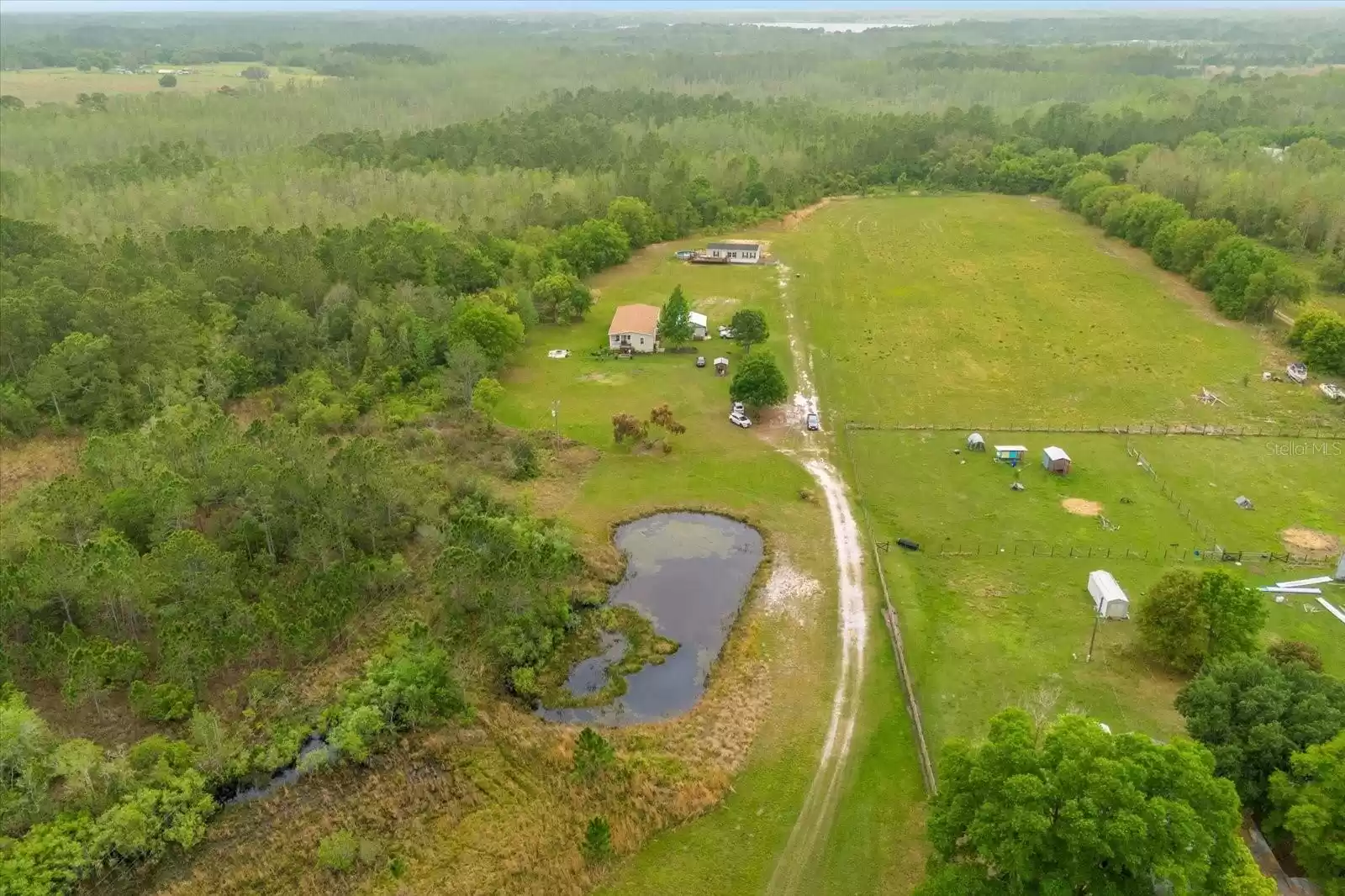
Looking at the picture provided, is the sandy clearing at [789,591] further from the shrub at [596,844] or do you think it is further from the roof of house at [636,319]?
the roof of house at [636,319]

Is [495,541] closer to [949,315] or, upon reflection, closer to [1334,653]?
[1334,653]

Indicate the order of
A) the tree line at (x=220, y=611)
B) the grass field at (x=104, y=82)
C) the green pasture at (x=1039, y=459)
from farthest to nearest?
the grass field at (x=104, y=82), the green pasture at (x=1039, y=459), the tree line at (x=220, y=611)

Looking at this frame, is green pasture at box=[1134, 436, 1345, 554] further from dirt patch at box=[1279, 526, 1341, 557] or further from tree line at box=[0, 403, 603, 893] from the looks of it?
tree line at box=[0, 403, 603, 893]

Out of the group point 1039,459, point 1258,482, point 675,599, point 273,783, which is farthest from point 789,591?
point 1258,482

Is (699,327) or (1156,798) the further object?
(699,327)

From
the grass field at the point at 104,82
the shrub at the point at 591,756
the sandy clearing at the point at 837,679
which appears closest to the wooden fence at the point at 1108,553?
the sandy clearing at the point at 837,679

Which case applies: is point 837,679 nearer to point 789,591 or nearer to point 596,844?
point 789,591
